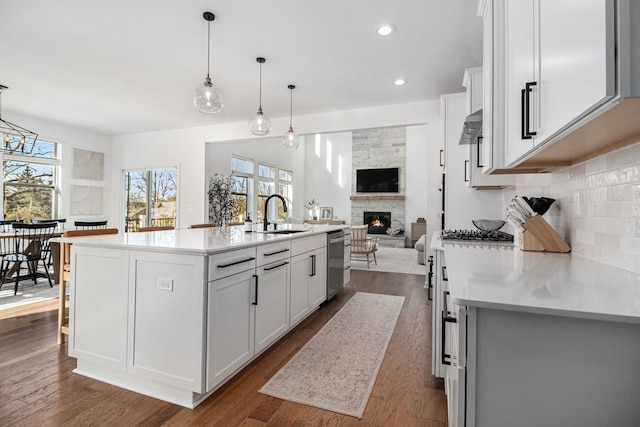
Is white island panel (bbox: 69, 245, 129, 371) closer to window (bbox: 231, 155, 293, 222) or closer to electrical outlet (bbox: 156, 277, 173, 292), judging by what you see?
electrical outlet (bbox: 156, 277, 173, 292)

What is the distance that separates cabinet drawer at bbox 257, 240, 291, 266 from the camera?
221 centimetres

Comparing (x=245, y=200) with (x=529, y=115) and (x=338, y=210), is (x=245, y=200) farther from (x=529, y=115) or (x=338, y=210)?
(x=529, y=115)

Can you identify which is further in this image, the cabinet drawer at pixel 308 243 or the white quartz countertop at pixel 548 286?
the cabinet drawer at pixel 308 243

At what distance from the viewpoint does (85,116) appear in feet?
19.0

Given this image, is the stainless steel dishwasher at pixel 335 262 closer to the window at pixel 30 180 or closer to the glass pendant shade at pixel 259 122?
the glass pendant shade at pixel 259 122

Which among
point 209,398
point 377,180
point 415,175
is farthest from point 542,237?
point 377,180

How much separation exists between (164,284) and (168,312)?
16 cm

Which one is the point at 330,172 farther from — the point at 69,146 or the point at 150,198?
the point at 69,146

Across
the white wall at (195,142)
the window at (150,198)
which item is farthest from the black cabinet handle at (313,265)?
the window at (150,198)

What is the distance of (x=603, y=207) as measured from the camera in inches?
51.2

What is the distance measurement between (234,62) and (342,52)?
50.2 inches

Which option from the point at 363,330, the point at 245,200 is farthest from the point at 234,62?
the point at 245,200

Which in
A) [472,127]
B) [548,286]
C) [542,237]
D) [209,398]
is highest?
[472,127]

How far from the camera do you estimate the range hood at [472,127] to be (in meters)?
2.14
